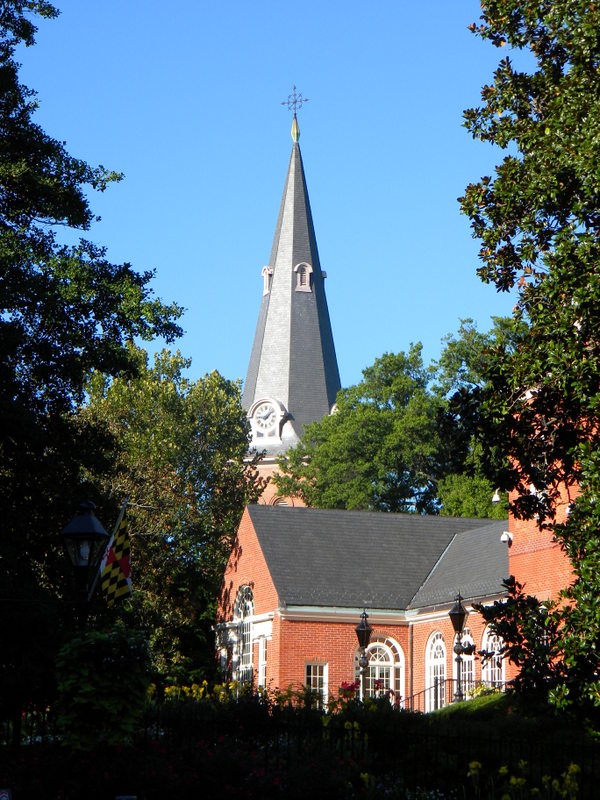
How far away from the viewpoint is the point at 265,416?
79.1m

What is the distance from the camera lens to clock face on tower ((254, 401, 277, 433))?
7869 centimetres

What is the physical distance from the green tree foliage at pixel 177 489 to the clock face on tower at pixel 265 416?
→ 81.1ft

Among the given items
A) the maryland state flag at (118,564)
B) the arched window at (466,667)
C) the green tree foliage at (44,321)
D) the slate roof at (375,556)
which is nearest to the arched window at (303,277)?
the slate roof at (375,556)

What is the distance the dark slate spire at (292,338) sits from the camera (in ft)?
259

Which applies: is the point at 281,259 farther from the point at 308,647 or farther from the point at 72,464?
the point at 72,464

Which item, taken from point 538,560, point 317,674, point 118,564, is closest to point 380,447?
point 317,674

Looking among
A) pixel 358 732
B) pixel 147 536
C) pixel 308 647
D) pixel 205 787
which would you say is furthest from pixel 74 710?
pixel 147 536

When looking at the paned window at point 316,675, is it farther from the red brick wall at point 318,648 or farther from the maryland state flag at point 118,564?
the maryland state flag at point 118,564

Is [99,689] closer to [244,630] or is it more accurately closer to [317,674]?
[317,674]

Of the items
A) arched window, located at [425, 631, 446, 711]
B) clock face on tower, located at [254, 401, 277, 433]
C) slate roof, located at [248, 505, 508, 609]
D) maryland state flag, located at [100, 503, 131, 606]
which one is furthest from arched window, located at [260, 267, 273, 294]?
maryland state flag, located at [100, 503, 131, 606]

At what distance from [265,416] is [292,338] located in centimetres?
571

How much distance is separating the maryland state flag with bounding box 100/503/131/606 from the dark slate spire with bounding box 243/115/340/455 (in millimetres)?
58535

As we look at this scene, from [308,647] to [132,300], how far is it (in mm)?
17230

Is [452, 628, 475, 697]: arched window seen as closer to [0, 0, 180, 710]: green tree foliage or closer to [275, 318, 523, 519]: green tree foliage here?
[0, 0, 180, 710]: green tree foliage
